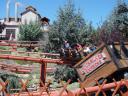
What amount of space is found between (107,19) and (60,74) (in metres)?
12.6

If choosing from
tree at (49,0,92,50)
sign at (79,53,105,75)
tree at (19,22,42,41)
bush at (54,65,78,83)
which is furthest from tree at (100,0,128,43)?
sign at (79,53,105,75)

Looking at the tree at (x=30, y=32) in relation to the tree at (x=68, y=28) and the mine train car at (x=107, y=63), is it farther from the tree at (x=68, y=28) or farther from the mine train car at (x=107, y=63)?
the mine train car at (x=107, y=63)

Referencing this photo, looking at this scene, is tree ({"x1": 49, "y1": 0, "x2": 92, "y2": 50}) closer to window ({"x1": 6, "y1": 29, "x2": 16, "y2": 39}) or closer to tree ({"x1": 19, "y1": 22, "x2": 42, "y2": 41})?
tree ({"x1": 19, "y1": 22, "x2": 42, "y2": 41})

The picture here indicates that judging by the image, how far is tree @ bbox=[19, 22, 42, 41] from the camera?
41312 millimetres

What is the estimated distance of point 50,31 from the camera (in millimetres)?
35031

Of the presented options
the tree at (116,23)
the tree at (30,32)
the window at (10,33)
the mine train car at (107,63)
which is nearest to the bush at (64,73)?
the tree at (116,23)

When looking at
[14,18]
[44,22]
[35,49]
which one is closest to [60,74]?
[35,49]

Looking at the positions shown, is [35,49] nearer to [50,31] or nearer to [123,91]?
[50,31]

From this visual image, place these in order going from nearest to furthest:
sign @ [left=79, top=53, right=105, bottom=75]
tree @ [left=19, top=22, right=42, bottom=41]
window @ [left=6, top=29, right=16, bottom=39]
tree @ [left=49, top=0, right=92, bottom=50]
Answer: sign @ [left=79, top=53, right=105, bottom=75] → tree @ [left=49, top=0, right=92, bottom=50] → tree @ [left=19, top=22, right=42, bottom=41] → window @ [left=6, top=29, right=16, bottom=39]

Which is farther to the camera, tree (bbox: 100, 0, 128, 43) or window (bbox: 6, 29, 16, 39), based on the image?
window (bbox: 6, 29, 16, 39)

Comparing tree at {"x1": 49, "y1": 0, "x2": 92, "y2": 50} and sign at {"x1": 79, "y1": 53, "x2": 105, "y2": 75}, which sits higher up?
tree at {"x1": 49, "y1": 0, "x2": 92, "y2": 50}

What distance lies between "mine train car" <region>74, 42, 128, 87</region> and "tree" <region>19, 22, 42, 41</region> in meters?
31.2

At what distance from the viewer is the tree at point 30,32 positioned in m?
41.3

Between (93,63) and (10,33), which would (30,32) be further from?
(93,63)
